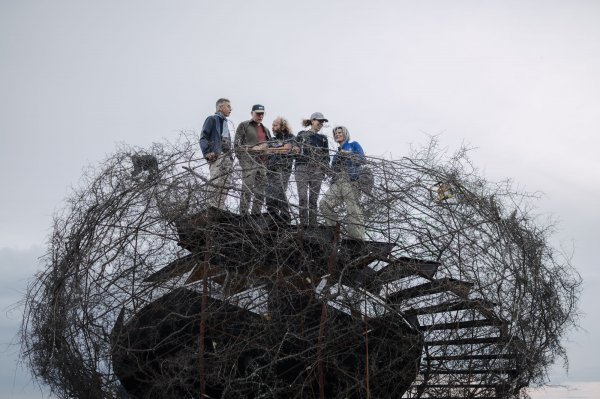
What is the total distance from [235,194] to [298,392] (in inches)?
92.8

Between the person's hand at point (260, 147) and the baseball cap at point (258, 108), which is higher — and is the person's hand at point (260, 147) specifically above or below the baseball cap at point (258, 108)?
below

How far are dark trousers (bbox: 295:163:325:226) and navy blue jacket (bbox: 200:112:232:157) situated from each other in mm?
1240

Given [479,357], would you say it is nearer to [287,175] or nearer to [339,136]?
[287,175]

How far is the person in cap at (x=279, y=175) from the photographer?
988cm

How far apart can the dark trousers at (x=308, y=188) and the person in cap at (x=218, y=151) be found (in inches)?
32.8

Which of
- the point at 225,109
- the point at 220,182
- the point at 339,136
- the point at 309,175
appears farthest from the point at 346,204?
the point at 225,109

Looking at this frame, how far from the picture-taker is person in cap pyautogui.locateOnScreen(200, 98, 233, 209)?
10.0 metres

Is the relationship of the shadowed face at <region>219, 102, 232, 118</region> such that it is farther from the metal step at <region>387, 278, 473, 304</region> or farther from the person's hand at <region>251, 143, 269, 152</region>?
the metal step at <region>387, 278, 473, 304</region>

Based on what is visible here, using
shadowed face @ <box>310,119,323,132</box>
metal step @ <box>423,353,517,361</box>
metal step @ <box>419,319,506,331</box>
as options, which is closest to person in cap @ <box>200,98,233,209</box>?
shadowed face @ <box>310,119,323,132</box>

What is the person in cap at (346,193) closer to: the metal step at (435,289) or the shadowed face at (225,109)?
the metal step at (435,289)

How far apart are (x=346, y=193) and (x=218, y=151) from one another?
200 cm

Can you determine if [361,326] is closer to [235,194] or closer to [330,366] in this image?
[330,366]

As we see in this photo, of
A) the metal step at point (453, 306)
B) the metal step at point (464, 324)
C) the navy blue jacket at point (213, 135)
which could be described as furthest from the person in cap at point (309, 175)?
the metal step at point (464, 324)

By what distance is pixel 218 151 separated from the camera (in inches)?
436
